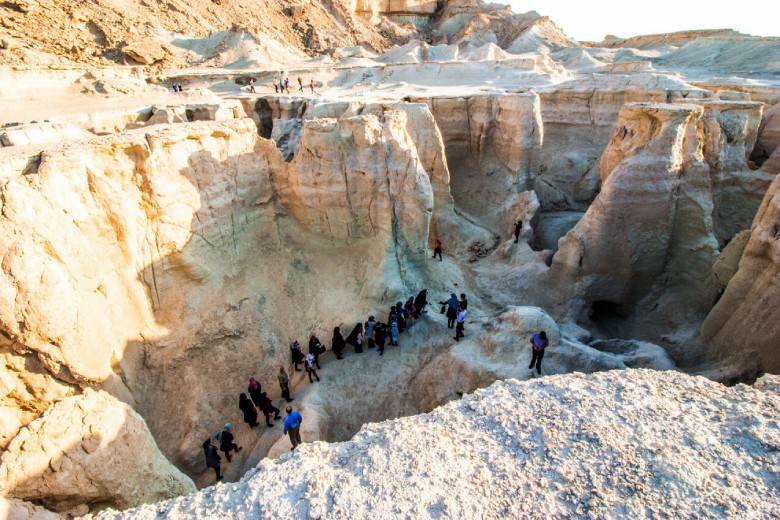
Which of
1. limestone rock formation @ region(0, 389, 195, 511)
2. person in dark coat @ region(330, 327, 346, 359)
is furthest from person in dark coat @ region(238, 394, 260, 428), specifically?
person in dark coat @ region(330, 327, 346, 359)

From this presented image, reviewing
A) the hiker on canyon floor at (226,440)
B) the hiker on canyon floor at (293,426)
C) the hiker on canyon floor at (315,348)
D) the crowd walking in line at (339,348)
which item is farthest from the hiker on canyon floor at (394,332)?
the hiker on canyon floor at (226,440)

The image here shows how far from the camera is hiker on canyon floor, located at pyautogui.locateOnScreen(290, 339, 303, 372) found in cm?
916

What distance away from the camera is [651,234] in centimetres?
1111

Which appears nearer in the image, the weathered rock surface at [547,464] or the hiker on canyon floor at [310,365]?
the weathered rock surface at [547,464]

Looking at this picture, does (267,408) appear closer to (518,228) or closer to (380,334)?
(380,334)

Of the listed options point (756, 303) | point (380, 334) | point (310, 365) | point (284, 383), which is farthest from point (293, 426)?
point (756, 303)

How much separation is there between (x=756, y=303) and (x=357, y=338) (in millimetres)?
7624

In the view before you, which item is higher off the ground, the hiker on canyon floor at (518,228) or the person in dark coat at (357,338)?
the hiker on canyon floor at (518,228)

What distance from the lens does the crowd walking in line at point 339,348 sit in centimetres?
771

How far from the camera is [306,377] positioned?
9.21 m

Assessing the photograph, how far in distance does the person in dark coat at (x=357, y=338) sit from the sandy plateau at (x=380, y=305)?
0.40 metres

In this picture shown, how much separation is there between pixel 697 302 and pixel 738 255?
1618mm

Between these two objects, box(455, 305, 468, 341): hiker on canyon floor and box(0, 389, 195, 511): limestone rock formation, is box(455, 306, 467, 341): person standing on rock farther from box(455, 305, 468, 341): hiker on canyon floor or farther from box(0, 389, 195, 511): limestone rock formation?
box(0, 389, 195, 511): limestone rock formation

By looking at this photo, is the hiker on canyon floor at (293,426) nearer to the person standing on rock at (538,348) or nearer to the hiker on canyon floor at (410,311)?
the hiker on canyon floor at (410,311)
